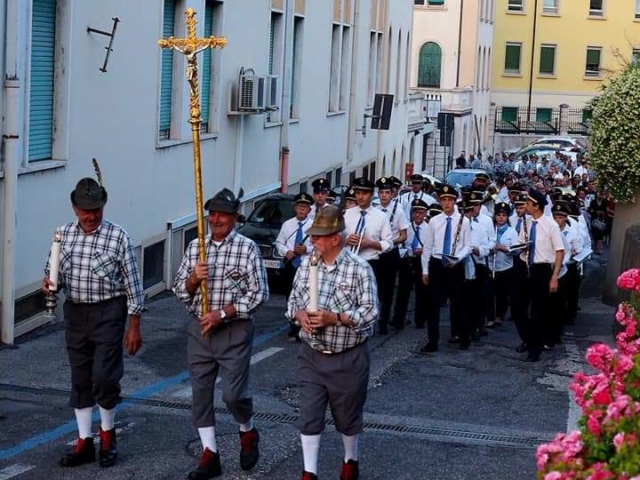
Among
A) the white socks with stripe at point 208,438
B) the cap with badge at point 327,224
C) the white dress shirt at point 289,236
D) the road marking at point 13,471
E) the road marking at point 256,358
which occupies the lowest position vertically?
the road marking at point 256,358

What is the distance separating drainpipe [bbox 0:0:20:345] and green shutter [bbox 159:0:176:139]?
5351mm

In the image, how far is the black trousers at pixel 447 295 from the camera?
1435cm

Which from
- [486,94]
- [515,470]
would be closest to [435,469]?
[515,470]

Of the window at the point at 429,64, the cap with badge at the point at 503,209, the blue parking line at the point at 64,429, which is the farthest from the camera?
the window at the point at 429,64

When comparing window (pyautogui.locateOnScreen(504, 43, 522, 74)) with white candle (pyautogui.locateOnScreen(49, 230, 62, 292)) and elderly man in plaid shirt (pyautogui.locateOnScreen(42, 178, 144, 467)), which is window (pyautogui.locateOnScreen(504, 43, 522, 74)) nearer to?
elderly man in plaid shirt (pyautogui.locateOnScreen(42, 178, 144, 467))

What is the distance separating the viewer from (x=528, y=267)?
1421 centimetres

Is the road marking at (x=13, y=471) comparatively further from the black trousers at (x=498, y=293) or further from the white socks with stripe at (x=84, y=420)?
the black trousers at (x=498, y=293)

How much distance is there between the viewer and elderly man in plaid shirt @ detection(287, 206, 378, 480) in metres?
8.05

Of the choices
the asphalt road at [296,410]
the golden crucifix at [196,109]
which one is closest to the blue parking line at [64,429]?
the asphalt road at [296,410]

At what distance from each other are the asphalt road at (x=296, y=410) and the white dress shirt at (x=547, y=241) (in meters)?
1.12

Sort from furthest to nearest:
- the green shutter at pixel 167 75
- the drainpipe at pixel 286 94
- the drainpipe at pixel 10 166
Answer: the drainpipe at pixel 286 94
the green shutter at pixel 167 75
the drainpipe at pixel 10 166

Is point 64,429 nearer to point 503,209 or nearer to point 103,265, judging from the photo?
point 103,265

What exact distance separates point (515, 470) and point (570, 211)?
7.47m

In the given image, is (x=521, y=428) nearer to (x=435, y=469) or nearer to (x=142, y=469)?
(x=435, y=469)
